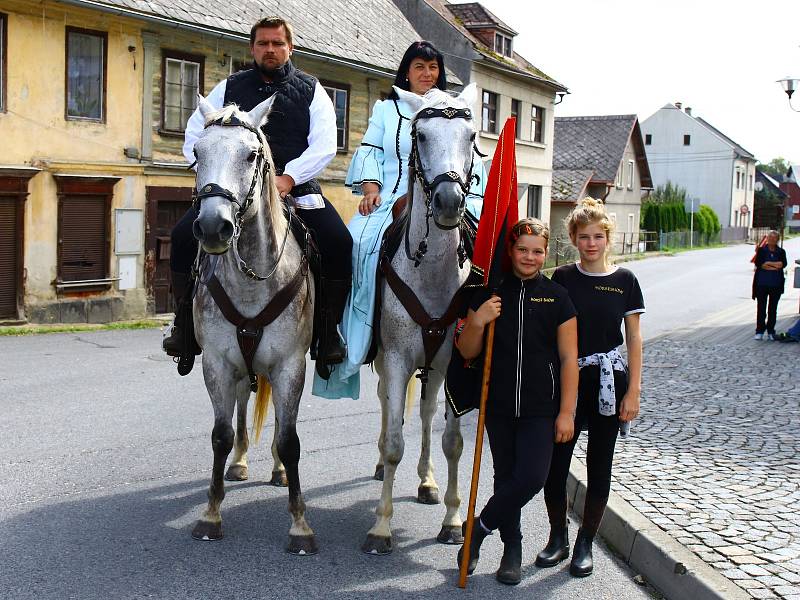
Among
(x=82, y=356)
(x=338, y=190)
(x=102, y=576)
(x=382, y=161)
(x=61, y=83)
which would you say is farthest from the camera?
(x=338, y=190)

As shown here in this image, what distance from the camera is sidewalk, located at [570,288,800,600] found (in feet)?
15.8

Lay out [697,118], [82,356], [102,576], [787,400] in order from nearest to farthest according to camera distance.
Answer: [102,576] < [787,400] < [82,356] < [697,118]

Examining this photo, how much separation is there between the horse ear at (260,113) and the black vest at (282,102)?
803 mm

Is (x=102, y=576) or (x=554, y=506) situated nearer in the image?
(x=102, y=576)

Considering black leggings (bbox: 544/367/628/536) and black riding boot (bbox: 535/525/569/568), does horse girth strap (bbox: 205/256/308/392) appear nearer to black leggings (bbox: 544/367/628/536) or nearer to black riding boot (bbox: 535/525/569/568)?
black leggings (bbox: 544/367/628/536)

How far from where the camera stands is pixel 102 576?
15.6ft

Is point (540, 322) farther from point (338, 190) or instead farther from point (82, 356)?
point (338, 190)

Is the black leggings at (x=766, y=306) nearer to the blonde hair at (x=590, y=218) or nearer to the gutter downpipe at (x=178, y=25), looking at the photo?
the blonde hair at (x=590, y=218)

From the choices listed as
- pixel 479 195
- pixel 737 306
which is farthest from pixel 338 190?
pixel 479 195

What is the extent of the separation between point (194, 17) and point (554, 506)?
17.4 m

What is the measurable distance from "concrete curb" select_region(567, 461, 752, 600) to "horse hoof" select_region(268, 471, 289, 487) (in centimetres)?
232

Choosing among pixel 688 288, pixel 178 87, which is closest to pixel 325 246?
pixel 178 87

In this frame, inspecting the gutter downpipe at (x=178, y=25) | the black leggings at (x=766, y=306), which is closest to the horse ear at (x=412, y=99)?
the black leggings at (x=766, y=306)

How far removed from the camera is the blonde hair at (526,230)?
488 centimetres
